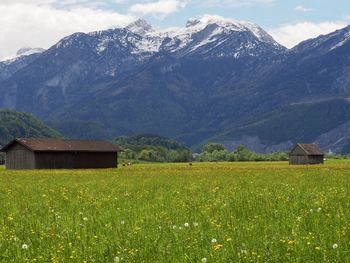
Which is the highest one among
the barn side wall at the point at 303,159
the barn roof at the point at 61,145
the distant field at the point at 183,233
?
the barn roof at the point at 61,145

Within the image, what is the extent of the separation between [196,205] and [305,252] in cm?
A: 997

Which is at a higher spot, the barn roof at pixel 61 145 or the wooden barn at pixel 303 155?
the barn roof at pixel 61 145

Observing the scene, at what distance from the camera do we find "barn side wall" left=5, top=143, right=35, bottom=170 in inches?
4267

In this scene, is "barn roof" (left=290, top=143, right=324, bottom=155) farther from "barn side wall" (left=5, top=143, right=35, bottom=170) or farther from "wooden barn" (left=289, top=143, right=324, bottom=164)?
"barn side wall" (left=5, top=143, right=35, bottom=170)

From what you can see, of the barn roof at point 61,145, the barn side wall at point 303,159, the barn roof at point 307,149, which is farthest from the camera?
the barn roof at point 307,149

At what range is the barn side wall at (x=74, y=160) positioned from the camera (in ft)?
356

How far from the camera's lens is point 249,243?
36.4ft

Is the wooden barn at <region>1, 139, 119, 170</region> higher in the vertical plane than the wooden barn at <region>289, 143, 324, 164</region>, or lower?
Answer: higher

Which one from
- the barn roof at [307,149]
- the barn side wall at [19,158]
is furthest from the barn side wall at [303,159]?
the barn side wall at [19,158]

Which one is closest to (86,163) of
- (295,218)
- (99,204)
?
(99,204)

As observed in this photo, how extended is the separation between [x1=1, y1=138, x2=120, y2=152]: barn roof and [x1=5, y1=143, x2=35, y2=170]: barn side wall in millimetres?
1179

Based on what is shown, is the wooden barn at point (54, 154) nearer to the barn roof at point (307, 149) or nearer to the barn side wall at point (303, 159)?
the barn side wall at point (303, 159)

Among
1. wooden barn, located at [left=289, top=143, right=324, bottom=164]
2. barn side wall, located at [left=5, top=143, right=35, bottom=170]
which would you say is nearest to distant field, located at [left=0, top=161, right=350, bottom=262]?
barn side wall, located at [left=5, top=143, right=35, bottom=170]

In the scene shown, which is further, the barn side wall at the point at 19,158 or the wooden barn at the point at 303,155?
the wooden barn at the point at 303,155
